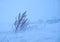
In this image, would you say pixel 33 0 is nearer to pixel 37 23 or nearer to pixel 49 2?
pixel 49 2

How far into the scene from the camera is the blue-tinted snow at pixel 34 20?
5.41 feet

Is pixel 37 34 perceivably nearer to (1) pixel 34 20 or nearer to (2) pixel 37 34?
(2) pixel 37 34

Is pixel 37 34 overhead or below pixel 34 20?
below

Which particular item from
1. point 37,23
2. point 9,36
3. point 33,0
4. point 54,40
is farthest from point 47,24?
point 9,36

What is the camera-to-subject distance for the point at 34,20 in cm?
169

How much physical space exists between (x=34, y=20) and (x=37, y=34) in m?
0.22

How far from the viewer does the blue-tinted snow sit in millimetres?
1648

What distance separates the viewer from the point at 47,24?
1711 millimetres

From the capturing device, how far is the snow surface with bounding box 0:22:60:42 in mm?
1642

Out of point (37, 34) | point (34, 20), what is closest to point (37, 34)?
point (37, 34)

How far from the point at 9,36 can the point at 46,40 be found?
0.55m

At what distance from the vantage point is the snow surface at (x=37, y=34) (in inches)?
64.6

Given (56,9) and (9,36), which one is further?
(56,9)

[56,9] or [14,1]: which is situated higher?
[14,1]
